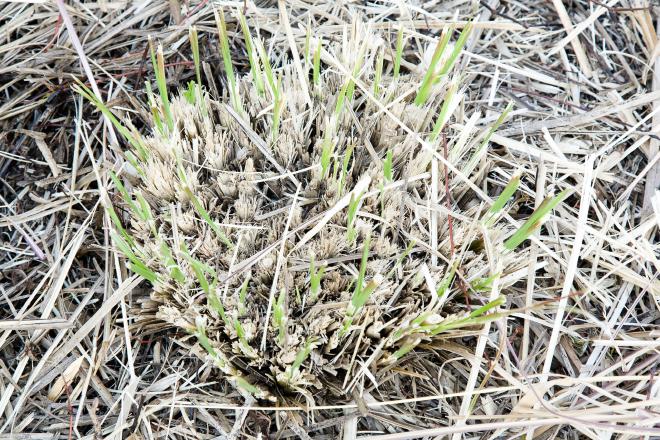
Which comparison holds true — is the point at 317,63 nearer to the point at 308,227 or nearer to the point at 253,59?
the point at 253,59

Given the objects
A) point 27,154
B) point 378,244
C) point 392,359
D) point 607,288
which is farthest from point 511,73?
point 27,154

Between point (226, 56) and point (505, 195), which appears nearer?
point (505, 195)

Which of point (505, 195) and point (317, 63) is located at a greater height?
point (317, 63)

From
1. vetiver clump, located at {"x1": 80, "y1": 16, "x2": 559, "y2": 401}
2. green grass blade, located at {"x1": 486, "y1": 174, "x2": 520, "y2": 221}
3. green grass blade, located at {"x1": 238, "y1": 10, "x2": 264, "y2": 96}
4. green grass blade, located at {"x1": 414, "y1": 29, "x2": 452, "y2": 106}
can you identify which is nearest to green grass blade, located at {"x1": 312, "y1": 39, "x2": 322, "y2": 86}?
vetiver clump, located at {"x1": 80, "y1": 16, "x2": 559, "y2": 401}

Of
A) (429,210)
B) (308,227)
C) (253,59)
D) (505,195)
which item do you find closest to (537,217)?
(505,195)

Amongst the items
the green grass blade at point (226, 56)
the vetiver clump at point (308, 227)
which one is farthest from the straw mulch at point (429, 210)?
the green grass blade at point (226, 56)

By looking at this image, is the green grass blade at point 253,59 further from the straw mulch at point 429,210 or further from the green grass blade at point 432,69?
the green grass blade at point 432,69
